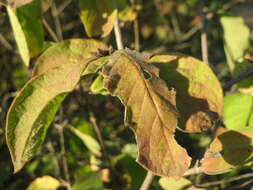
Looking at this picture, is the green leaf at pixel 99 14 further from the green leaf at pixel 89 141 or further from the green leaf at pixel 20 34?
the green leaf at pixel 89 141

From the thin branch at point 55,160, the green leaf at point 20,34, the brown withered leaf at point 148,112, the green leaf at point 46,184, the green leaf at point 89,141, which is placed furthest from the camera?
the thin branch at point 55,160

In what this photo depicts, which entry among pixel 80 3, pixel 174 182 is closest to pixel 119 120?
pixel 174 182

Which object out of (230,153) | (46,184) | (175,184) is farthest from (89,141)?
(230,153)

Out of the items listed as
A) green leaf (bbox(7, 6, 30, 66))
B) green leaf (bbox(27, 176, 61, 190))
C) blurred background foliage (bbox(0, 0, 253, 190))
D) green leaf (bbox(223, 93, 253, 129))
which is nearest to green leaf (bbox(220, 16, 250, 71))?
blurred background foliage (bbox(0, 0, 253, 190))

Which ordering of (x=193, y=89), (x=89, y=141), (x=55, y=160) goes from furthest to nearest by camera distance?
(x=55, y=160) < (x=89, y=141) < (x=193, y=89)

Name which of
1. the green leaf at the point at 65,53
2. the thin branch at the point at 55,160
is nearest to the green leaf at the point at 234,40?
the green leaf at the point at 65,53

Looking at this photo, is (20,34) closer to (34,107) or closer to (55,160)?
(34,107)
